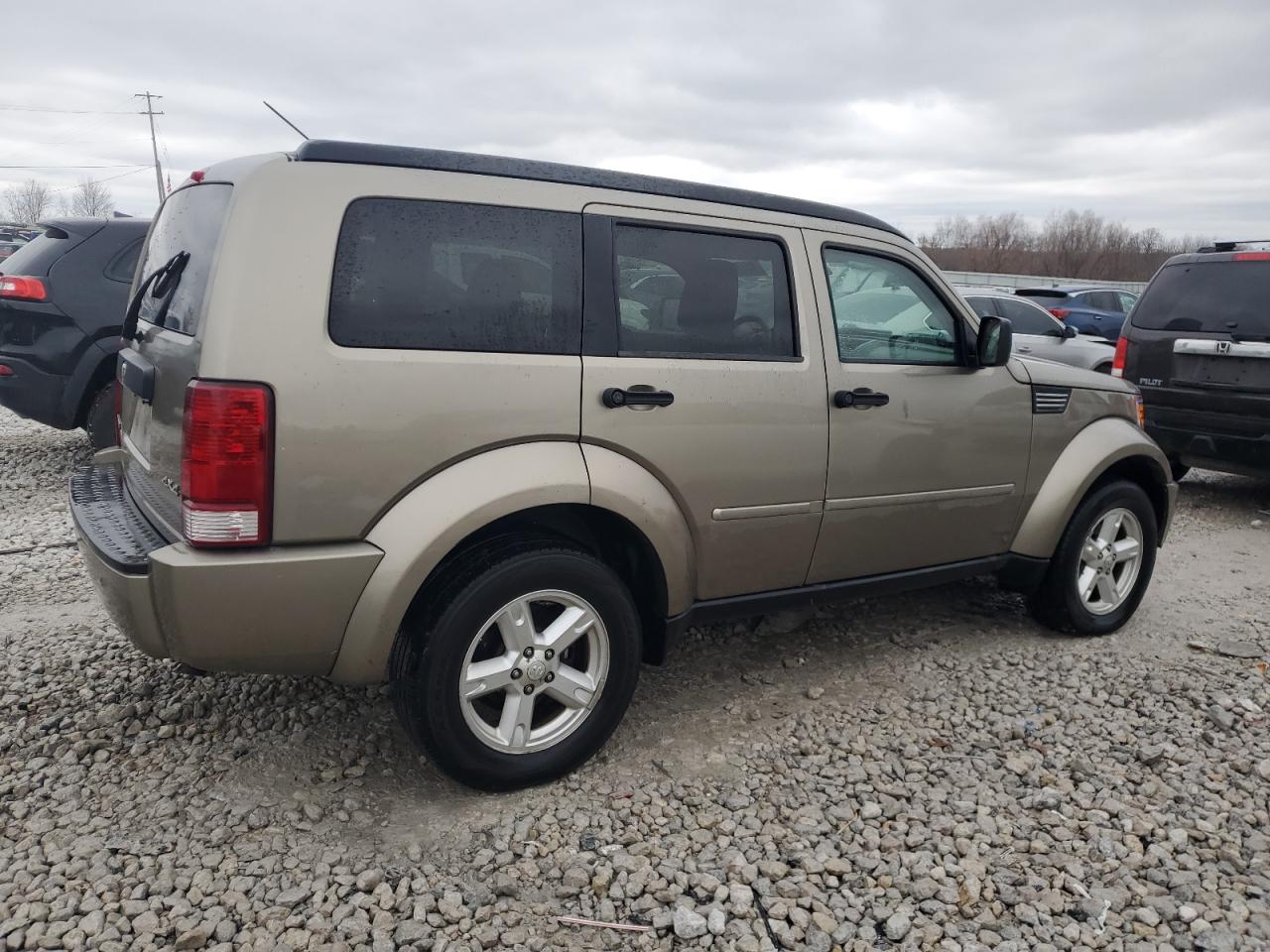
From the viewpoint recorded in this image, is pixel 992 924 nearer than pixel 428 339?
Yes

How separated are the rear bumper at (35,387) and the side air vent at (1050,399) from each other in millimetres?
6115

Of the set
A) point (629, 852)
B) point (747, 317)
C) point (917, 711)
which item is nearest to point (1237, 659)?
point (917, 711)

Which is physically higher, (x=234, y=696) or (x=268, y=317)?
(x=268, y=317)

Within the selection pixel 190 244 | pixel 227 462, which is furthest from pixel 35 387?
pixel 227 462

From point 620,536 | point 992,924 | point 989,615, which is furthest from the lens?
point 989,615

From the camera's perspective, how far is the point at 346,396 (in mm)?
2600

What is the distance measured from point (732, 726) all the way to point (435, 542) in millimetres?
1482

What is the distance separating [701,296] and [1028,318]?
10.9 m

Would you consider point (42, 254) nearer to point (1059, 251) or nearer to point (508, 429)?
point (508, 429)

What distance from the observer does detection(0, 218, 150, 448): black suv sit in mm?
6609

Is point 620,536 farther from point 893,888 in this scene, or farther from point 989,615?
point 989,615

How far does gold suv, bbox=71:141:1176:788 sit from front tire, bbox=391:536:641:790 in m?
0.01

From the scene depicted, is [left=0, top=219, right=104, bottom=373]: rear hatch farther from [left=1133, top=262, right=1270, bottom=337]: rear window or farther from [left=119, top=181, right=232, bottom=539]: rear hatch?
[left=1133, top=262, right=1270, bottom=337]: rear window

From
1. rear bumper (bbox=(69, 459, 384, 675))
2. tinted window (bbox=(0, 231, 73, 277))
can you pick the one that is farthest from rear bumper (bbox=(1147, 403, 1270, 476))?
tinted window (bbox=(0, 231, 73, 277))
